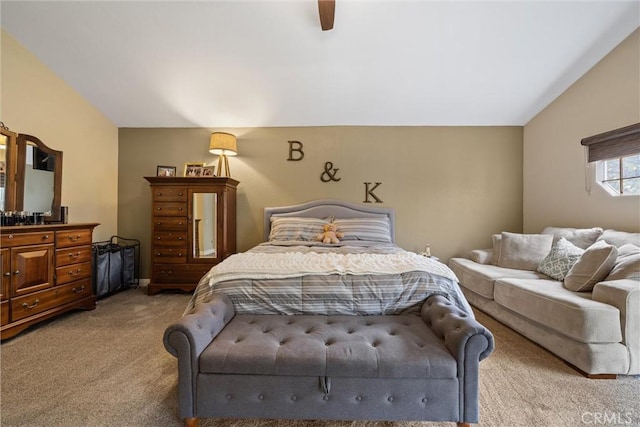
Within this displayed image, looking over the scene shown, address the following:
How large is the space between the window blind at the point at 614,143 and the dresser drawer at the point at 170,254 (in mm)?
4660

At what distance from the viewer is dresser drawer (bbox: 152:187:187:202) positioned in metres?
3.41

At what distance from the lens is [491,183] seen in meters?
3.85

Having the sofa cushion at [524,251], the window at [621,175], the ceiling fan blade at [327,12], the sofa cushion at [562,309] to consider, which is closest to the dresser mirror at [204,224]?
the ceiling fan blade at [327,12]

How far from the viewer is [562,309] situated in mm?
1879

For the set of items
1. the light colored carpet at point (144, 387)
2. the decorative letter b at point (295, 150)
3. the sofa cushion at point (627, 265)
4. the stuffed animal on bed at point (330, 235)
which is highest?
the decorative letter b at point (295, 150)

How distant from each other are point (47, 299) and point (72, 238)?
0.58m

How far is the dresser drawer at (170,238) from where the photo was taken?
3.42 meters

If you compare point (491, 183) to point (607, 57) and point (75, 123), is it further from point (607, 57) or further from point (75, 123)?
Result: point (75, 123)

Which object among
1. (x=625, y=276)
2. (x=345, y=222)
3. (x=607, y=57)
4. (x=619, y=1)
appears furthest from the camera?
(x=345, y=222)

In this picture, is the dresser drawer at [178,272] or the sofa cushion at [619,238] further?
the dresser drawer at [178,272]

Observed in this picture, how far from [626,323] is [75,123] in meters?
5.37

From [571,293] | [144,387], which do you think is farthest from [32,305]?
[571,293]

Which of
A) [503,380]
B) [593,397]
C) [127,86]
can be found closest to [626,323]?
[593,397]

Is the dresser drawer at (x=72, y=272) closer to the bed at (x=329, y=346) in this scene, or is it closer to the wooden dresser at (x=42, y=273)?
the wooden dresser at (x=42, y=273)
